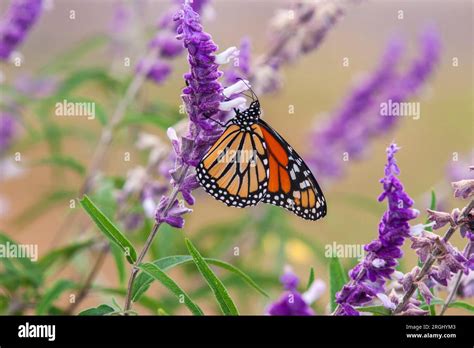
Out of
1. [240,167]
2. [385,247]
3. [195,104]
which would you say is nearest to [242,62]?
[240,167]

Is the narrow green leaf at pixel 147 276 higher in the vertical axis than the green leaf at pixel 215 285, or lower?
higher

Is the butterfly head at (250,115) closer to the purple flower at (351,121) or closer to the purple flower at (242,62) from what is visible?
the purple flower at (242,62)

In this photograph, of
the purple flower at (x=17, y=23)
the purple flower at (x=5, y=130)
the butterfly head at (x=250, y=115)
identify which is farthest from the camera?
the purple flower at (x=5, y=130)

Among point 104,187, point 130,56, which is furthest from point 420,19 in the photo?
point 104,187

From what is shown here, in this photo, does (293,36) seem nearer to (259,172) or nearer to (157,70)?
(157,70)

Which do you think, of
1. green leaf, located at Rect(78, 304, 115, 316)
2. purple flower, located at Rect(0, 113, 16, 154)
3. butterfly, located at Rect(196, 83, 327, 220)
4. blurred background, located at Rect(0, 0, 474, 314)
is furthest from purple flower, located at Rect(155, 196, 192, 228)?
purple flower, located at Rect(0, 113, 16, 154)

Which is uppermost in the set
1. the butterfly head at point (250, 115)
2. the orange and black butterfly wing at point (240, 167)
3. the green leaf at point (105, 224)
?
the butterfly head at point (250, 115)

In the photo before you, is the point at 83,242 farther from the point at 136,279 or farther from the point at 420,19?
the point at 420,19

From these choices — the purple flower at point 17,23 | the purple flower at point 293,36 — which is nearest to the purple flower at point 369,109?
the purple flower at point 293,36
